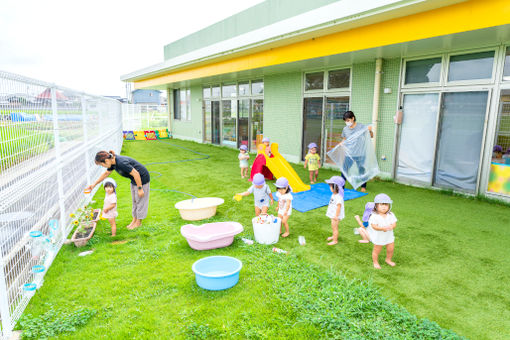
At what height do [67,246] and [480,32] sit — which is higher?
[480,32]

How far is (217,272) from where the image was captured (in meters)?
3.59

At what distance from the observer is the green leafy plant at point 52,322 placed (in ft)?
8.81

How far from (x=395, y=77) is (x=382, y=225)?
553 centimetres

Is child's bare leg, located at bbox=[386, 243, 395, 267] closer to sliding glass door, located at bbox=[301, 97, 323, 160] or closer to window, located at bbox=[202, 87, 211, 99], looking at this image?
sliding glass door, located at bbox=[301, 97, 323, 160]

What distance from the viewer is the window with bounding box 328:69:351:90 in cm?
901

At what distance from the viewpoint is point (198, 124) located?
55.5 feet

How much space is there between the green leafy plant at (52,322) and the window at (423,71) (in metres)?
7.93

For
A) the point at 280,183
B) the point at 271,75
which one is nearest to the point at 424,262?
the point at 280,183

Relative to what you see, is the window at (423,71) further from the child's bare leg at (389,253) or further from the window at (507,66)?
the child's bare leg at (389,253)

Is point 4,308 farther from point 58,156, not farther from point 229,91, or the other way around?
point 229,91

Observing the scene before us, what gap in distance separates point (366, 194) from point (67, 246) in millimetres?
5842

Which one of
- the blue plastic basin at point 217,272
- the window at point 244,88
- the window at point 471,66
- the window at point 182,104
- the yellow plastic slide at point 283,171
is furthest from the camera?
the window at point 182,104

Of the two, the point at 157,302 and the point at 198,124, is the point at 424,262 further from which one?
the point at 198,124

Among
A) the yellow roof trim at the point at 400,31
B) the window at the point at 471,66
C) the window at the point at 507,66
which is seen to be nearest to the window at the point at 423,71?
the window at the point at 471,66
